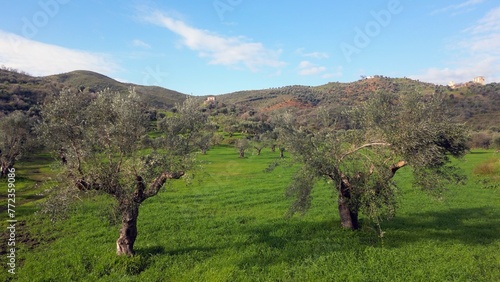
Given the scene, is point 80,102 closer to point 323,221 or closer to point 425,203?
point 323,221

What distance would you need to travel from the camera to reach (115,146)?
1772 cm

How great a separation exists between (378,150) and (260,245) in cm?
1055

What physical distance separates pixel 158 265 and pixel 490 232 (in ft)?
81.7

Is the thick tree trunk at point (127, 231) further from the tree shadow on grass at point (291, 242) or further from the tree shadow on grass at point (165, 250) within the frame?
the tree shadow on grass at point (291, 242)

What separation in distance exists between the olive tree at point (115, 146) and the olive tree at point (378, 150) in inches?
319

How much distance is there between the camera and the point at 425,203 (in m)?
33.1

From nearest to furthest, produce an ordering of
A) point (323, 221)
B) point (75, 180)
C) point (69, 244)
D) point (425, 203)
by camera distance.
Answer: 1. point (75, 180)
2. point (69, 244)
3. point (323, 221)
4. point (425, 203)

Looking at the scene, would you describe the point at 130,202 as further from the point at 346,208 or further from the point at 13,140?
the point at 13,140

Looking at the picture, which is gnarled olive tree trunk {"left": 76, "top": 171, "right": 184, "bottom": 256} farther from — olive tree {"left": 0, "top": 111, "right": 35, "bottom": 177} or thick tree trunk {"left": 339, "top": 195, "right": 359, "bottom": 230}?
olive tree {"left": 0, "top": 111, "right": 35, "bottom": 177}

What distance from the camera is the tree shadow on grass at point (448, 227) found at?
72.4 feet

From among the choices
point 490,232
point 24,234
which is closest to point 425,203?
point 490,232

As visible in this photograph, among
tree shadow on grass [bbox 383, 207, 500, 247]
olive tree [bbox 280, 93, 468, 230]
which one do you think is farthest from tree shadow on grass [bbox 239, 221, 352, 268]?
tree shadow on grass [bbox 383, 207, 500, 247]

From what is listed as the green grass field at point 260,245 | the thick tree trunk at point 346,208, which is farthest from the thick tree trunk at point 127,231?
the thick tree trunk at point 346,208

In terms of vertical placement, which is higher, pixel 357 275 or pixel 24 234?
pixel 357 275
